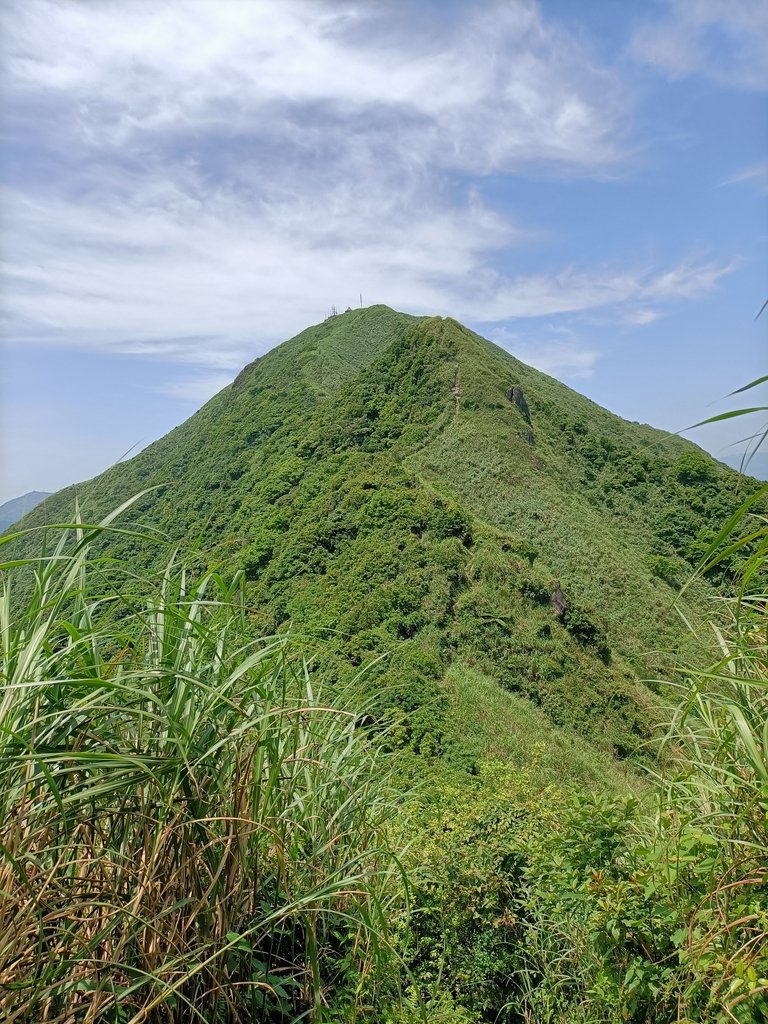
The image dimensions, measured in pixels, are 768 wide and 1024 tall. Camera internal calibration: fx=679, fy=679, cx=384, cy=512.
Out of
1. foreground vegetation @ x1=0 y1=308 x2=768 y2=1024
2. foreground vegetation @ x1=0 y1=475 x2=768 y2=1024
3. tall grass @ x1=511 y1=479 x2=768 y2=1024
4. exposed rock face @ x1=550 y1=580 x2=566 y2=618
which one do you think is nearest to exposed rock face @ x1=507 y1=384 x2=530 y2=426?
exposed rock face @ x1=550 y1=580 x2=566 y2=618

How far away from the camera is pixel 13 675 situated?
1576 millimetres

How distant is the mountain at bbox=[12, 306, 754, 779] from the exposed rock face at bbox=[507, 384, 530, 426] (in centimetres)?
21

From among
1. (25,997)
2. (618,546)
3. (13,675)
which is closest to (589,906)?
(25,997)

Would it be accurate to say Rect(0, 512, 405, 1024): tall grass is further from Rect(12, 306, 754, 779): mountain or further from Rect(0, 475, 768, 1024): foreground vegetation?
Rect(12, 306, 754, 779): mountain

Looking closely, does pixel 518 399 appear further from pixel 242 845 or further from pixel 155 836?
pixel 155 836

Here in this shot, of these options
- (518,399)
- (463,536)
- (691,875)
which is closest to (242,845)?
(691,875)

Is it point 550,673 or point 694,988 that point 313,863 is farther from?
point 550,673

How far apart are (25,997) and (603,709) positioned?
2231 centimetres

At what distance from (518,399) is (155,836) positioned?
3831cm

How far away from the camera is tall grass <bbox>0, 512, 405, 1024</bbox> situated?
4.69 ft

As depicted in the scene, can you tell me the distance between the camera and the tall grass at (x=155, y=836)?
143 cm

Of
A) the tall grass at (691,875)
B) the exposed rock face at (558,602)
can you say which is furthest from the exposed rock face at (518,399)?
the tall grass at (691,875)

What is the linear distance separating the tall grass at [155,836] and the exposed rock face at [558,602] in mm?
23513

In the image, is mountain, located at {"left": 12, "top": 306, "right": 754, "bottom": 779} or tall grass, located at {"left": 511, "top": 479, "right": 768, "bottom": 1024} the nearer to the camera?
tall grass, located at {"left": 511, "top": 479, "right": 768, "bottom": 1024}
